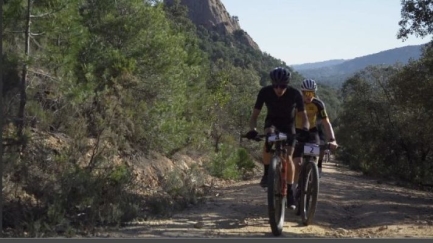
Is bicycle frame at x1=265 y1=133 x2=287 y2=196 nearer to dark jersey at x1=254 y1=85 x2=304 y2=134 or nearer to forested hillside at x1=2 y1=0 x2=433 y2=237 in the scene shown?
dark jersey at x1=254 y1=85 x2=304 y2=134

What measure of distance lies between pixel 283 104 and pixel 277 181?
833mm

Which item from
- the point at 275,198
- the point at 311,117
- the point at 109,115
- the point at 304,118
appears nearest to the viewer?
the point at 275,198

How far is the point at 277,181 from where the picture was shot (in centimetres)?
568

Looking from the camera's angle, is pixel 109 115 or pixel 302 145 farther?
pixel 109 115

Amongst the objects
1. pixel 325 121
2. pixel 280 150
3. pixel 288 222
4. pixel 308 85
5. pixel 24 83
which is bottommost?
pixel 288 222

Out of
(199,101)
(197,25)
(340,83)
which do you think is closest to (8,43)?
(199,101)

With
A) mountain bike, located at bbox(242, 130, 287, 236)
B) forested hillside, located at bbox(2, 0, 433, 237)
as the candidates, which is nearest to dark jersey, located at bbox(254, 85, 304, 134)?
mountain bike, located at bbox(242, 130, 287, 236)

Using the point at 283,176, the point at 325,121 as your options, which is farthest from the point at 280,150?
the point at 325,121

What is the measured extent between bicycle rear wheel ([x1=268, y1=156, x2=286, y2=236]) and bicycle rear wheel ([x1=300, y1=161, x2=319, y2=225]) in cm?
78

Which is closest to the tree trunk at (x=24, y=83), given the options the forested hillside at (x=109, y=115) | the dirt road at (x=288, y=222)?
the forested hillside at (x=109, y=115)

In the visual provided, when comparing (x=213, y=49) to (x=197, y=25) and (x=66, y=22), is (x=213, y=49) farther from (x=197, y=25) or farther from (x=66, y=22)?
(x=66, y=22)

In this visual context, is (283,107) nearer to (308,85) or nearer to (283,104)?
(283,104)

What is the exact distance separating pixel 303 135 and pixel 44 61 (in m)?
4.29

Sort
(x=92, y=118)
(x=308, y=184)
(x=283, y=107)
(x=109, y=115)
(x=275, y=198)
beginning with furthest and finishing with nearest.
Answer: (x=109, y=115)
(x=92, y=118)
(x=308, y=184)
(x=283, y=107)
(x=275, y=198)
